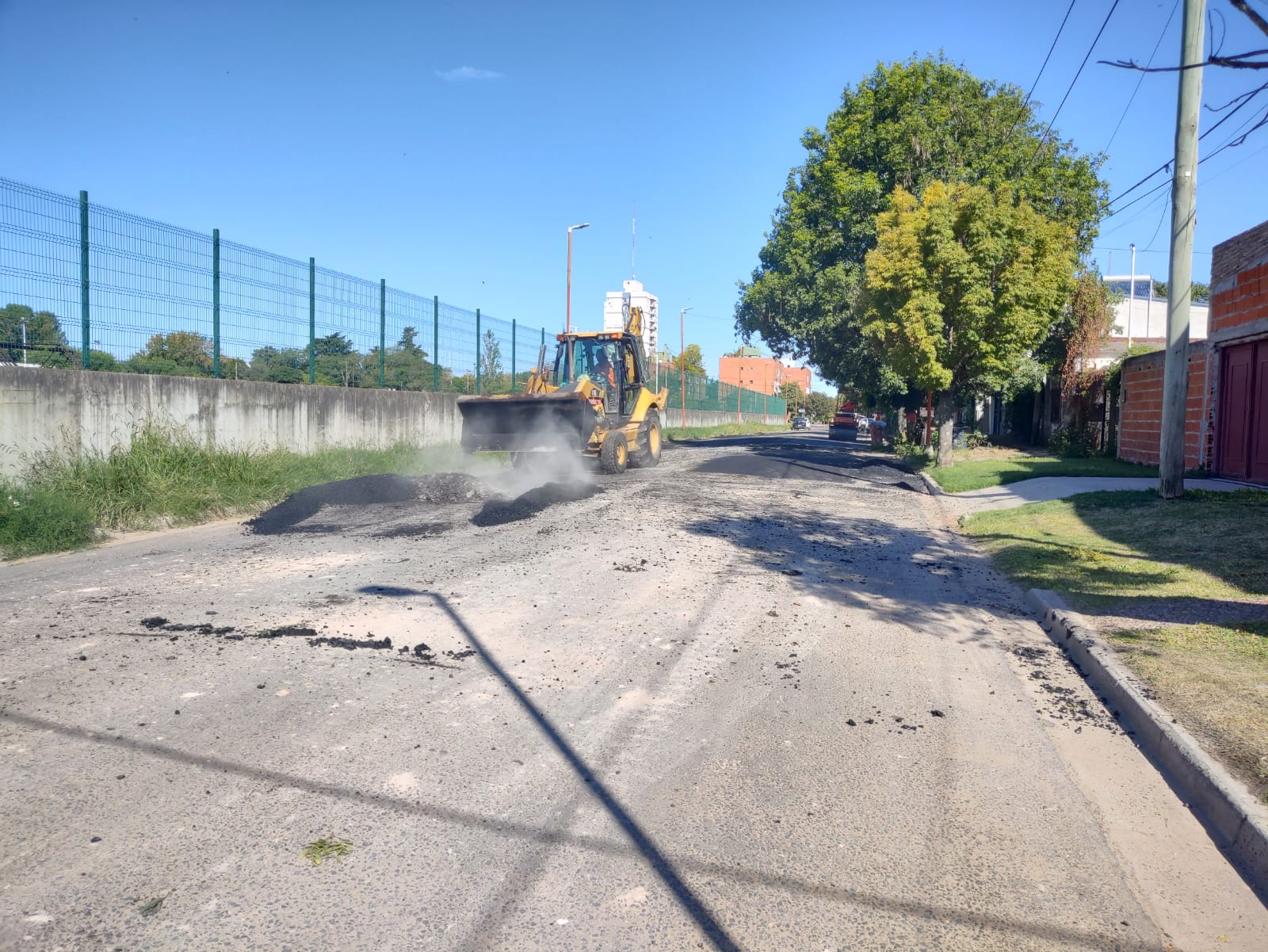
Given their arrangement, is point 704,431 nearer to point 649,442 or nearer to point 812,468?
point 812,468

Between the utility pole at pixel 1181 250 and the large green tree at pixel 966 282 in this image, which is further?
the large green tree at pixel 966 282

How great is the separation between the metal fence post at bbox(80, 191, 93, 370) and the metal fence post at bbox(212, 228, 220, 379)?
2294 mm

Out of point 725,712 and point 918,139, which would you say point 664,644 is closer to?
point 725,712

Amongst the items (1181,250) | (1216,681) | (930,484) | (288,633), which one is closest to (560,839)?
(288,633)

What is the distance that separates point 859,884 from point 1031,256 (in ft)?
62.8

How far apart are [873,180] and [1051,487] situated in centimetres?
1689

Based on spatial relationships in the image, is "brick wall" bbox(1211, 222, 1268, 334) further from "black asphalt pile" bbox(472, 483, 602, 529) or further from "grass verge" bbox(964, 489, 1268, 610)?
"black asphalt pile" bbox(472, 483, 602, 529)

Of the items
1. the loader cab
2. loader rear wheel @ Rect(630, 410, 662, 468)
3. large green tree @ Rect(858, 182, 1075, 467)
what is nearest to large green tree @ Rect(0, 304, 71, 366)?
the loader cab

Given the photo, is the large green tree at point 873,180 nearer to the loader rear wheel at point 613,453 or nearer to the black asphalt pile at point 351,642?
the loader rear wheel at point 613,453

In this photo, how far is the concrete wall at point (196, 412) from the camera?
34.7 feet

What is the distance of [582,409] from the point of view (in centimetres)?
1677

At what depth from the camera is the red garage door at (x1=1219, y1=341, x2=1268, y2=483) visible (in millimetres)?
14930

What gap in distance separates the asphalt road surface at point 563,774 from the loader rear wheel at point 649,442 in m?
12.6

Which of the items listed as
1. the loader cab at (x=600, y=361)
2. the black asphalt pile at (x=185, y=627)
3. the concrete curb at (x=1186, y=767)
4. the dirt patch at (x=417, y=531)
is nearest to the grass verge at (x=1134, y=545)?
the concrete curb at (x=1186, y=767)
